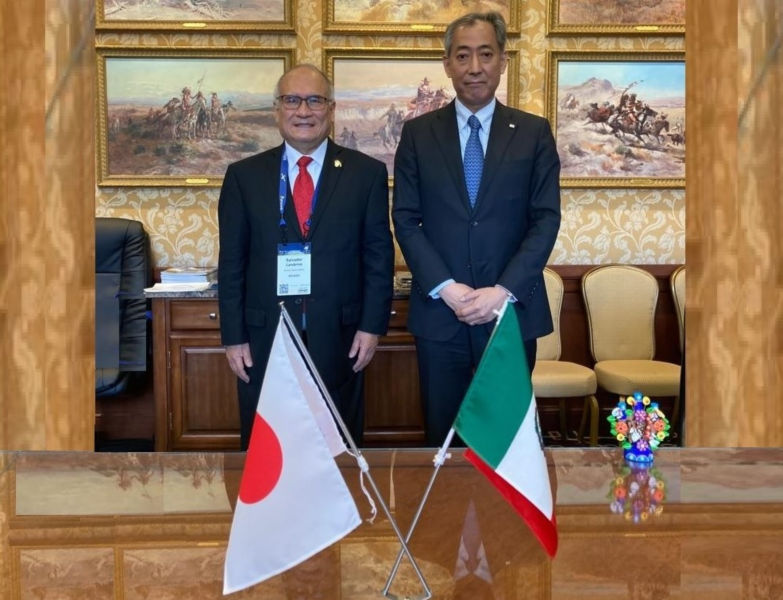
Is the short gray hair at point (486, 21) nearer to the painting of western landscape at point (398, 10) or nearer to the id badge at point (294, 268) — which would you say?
the id badge at point (294, 268)

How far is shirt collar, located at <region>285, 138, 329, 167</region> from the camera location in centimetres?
312

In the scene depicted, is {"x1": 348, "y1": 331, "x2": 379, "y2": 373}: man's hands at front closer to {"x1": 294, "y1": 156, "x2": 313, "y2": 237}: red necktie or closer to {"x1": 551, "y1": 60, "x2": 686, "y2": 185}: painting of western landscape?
{"x1": 294, "y1": 156, "x2": 313, "y2": 237}: red necktie

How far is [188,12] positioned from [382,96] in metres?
1.11

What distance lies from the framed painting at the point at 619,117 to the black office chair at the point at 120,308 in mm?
2353

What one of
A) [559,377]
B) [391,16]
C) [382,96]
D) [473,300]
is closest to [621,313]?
[559,377]

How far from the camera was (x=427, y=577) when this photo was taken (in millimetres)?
1273

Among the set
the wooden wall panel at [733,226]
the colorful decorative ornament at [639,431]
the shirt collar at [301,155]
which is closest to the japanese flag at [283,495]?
the colorful decorative ornament at [639,431]

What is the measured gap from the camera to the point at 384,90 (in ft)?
15.8

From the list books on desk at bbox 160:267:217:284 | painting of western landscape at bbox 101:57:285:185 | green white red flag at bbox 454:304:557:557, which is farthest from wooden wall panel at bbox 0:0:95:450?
painting of western landscape at bbox 101:57:285:185

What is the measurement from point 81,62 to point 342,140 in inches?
96.4

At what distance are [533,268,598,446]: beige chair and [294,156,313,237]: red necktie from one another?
5.54ft

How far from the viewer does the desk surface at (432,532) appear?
126 centimetres

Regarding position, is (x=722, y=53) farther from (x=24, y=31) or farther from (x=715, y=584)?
(x=24, y=31)

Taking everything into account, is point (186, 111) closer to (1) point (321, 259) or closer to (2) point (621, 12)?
(1) point (321, 259)
